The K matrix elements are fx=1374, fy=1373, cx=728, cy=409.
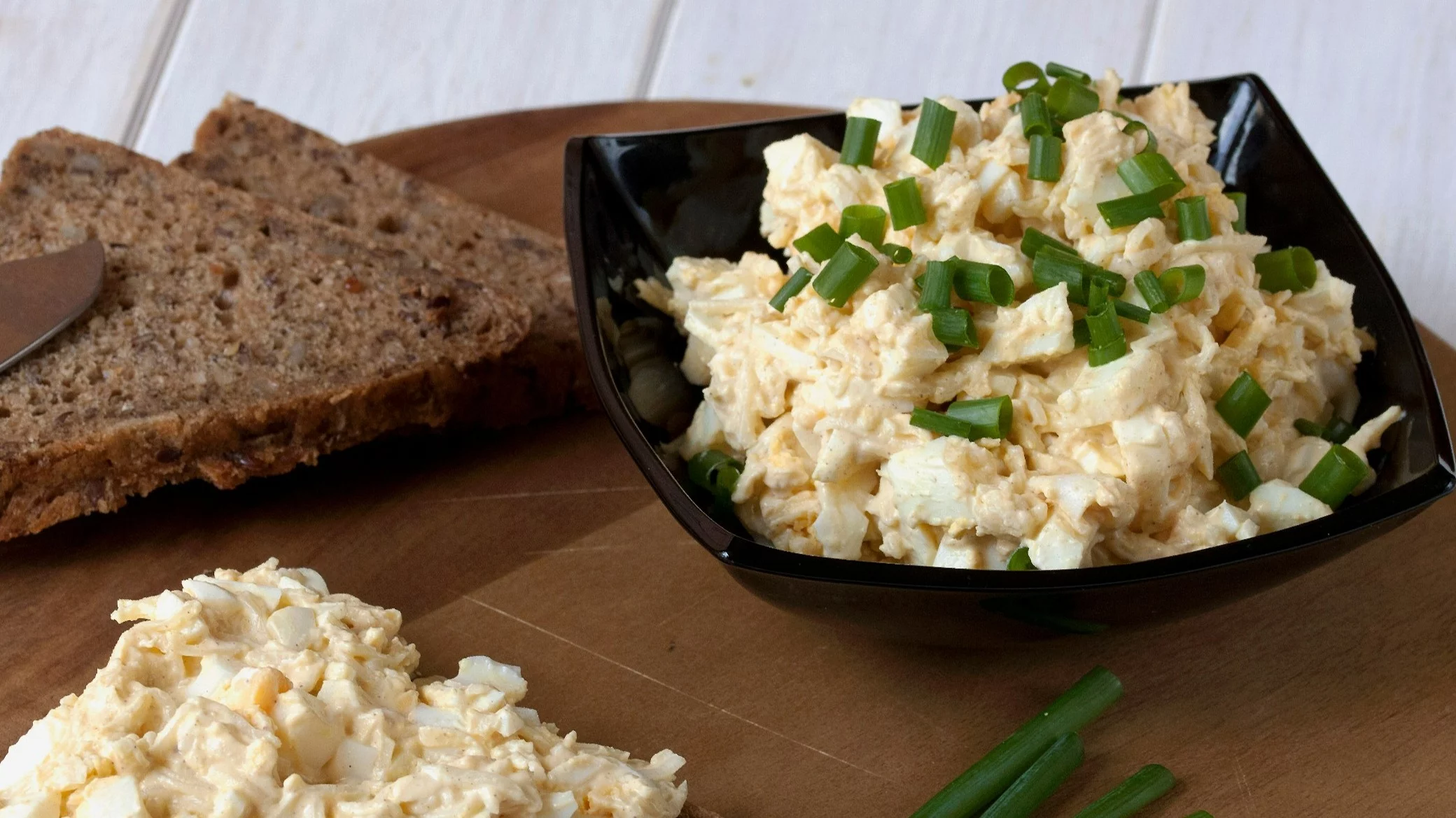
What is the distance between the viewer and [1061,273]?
2312mm

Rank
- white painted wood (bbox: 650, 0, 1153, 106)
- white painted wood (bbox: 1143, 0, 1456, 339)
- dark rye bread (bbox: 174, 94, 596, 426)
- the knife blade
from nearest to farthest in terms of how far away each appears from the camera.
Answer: the knife blade
dark rye bread (bbox: 174, 94, 596, 426)
white painted wood (bbox: 1143, 0, 1456, 339)
white painted wood (bbox: 650, 0, 1153, 106)

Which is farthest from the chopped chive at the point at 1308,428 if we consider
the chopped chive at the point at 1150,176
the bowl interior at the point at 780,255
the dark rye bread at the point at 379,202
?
the dark rye bread at the point at 379,202

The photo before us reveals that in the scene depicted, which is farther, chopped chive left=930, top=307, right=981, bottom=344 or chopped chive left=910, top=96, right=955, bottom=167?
chopped chive left=910, top=96, right=955, bottom=167

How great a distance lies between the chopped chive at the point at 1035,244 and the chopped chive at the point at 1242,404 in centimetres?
35

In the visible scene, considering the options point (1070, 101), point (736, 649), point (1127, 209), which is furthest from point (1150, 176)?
point (736, 649)

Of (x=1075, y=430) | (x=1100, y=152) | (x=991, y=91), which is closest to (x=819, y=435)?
(x=1075, y=430)

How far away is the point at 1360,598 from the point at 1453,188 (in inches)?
80.5

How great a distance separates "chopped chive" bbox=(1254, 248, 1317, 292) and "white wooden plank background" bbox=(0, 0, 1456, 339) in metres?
2.06

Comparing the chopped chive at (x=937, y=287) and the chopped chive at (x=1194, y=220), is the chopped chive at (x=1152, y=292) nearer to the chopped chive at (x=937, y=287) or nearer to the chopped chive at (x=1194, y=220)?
the chopped chive at (x=1194, y=220)

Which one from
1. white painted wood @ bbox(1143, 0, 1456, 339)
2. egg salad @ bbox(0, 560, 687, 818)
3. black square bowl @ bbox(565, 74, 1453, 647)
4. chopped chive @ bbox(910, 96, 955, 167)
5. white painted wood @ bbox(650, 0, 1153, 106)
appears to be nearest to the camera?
egg salad @ bbox(0, 560, 687, 818)

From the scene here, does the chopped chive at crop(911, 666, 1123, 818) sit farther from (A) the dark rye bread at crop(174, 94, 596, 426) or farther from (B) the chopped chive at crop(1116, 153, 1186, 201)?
(A) the dark rye bread at crop(174, 94, 596, 426)

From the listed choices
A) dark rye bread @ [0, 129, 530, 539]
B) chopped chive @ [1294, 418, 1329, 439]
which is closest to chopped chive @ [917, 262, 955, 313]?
chopped chive @ [1294, 418, 1329, 439]

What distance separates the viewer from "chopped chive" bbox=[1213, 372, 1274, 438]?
234 cm

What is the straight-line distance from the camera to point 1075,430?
2230 millimetres
